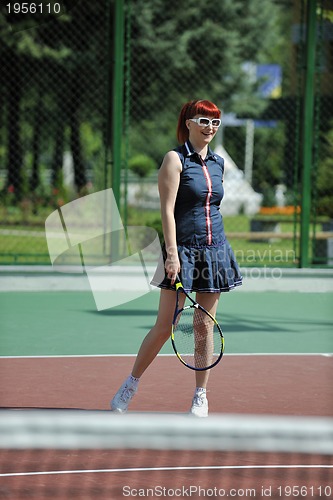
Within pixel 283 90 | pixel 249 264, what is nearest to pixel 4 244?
pixel 249 264

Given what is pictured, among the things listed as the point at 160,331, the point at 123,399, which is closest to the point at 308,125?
the point at 160,331

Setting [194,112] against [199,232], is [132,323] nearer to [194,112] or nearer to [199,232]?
[199,232]

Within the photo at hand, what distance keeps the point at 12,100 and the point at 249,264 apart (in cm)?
1334

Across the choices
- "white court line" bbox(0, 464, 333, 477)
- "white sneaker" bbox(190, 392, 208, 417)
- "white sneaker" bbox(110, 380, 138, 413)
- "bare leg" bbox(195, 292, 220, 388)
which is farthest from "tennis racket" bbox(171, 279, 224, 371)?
"white court line" bbox(0, 464, 333, 477)

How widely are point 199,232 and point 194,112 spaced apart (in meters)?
0.66

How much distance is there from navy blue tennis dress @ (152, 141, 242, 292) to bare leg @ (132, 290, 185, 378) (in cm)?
9

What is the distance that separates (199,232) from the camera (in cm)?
622

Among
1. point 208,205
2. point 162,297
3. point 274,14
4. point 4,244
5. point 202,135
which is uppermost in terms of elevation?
point 274,14

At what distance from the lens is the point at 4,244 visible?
60.1ft

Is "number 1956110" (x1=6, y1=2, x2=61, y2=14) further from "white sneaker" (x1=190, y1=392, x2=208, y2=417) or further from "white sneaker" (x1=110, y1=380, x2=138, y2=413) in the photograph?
"white sneaker" (x1=190, y1=392, x2=208, y2=417)

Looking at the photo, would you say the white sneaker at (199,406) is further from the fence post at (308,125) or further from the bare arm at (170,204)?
the fence post at (308,125)

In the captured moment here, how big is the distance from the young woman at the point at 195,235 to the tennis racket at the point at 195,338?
6cm

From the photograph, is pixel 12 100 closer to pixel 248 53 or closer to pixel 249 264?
pixel 248 53

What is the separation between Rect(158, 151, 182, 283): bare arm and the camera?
6.05 m
